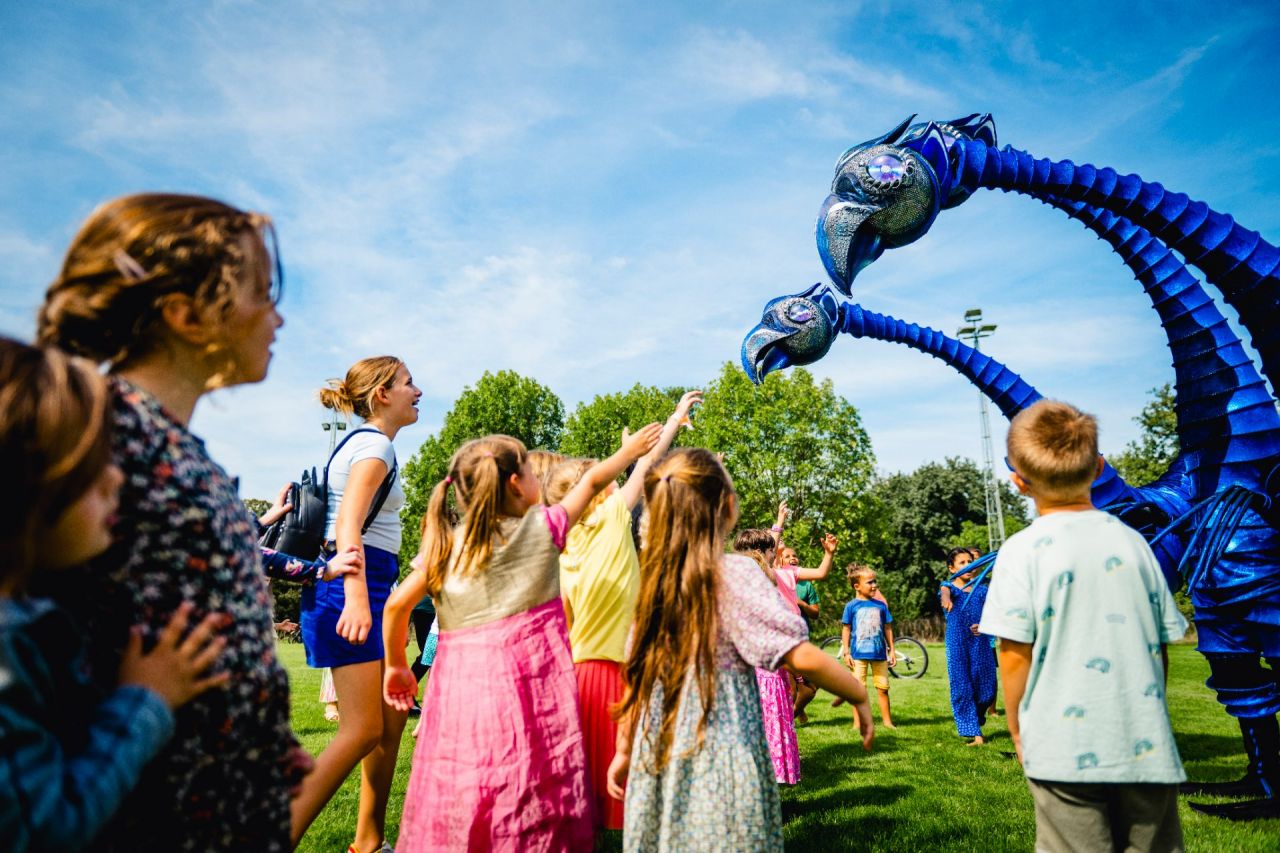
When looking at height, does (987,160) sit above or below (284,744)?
above

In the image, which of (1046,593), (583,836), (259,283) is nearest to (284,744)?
(259,283)

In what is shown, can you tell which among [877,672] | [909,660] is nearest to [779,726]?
[877,672]

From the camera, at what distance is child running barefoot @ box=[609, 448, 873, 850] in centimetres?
227

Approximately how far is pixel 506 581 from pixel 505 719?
467 millimetres

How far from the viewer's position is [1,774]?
0.97 m

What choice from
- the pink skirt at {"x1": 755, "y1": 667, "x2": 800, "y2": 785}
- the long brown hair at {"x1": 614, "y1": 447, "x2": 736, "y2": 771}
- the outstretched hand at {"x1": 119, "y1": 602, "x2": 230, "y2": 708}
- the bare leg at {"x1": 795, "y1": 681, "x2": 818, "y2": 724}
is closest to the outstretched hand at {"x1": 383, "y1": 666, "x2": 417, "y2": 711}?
the long brown hair at {"x1": 614, "y1": 447, "x2": 736, "y2": 771}

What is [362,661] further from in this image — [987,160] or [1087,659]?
[987,160]

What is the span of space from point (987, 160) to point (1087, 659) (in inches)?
156

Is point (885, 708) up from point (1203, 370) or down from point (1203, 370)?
down

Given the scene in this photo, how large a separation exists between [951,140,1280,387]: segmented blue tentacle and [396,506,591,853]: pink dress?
4.14 meters

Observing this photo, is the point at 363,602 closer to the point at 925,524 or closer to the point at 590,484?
the point at 590,484

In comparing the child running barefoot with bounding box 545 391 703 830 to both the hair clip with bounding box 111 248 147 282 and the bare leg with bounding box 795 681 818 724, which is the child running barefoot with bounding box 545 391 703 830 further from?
the bare leg with bounding box 795 681 818 724

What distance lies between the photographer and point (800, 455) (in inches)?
1233

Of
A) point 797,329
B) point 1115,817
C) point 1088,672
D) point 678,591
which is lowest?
point 1115,817
